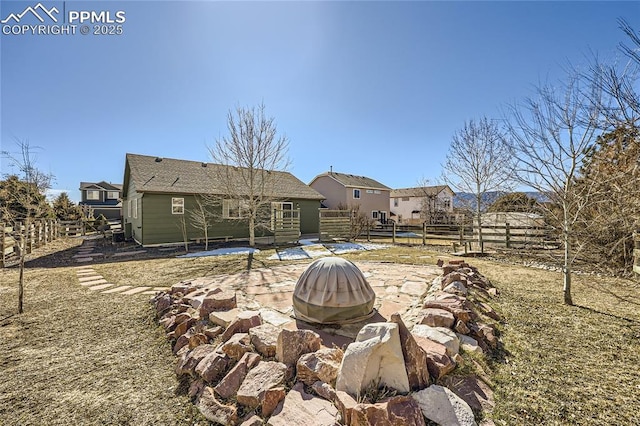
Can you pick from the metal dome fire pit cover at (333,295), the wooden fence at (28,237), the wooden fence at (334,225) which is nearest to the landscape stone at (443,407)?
the metal dome fire pit cover at (333,295)

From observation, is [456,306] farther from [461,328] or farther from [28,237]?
[28,237]

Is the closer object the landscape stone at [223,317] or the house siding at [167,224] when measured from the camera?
the landscape stone at [223,317]

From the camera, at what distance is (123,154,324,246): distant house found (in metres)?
12.5

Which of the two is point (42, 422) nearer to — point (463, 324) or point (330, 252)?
point (463, 324)

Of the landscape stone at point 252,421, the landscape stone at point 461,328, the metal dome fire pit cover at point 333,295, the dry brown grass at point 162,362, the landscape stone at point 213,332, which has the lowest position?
the dry brown grass at point 162,362

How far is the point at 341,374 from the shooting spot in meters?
1.91

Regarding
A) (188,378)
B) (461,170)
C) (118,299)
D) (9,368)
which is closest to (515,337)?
(188,378)

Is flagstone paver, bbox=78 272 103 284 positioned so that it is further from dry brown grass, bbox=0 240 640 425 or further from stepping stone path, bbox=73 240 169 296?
dry brown grass, bbox=0 240 640 425

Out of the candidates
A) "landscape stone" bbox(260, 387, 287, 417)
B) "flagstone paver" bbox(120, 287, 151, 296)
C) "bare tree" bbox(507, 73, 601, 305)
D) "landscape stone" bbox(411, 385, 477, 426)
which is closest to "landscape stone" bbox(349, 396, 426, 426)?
"landscape stone" bbox(411, 385, 477, 426)

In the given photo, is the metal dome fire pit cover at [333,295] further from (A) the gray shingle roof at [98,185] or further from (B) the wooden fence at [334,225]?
(A) the gray shingle roof at [98,185]

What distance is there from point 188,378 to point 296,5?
8.18m

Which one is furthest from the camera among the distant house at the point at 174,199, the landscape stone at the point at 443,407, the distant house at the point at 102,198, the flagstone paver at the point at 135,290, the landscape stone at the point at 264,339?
the distant house at the point at 102,198

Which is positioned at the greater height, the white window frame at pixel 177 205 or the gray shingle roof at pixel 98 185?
the gray shingle roof at pixel 98 185

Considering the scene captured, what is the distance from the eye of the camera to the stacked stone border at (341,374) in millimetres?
1729
